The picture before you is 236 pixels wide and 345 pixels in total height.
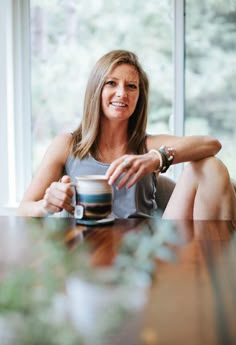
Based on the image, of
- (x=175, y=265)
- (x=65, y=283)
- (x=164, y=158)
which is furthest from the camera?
(x=164, y=158)

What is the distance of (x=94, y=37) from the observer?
9.00 feet

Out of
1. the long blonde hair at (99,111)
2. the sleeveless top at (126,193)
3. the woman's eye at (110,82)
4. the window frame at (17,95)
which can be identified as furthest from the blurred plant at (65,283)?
the window frame at (17,95)

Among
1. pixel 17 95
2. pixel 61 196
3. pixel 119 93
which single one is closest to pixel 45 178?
pixel 119 93

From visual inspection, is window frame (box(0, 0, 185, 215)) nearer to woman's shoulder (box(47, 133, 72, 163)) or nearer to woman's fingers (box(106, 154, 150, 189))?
woman's shoulder (box(47, 133, 72, 163))

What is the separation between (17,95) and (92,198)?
169cm

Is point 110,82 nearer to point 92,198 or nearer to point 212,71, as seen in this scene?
point 92,198

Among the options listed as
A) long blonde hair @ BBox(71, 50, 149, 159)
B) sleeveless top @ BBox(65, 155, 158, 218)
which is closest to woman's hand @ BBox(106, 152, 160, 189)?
sleeveless top @ BBox(65, 155, 158, 218)

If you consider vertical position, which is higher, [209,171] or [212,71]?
[212,71]

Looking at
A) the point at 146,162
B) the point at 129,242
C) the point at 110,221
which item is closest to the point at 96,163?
the point at 146,162

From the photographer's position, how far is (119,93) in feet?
6.01

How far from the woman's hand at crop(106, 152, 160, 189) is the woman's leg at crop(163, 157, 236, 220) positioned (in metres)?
0.17

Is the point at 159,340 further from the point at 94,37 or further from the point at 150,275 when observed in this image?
the point at 94,37

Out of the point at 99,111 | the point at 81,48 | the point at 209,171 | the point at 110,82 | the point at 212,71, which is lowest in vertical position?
the point at 209,171

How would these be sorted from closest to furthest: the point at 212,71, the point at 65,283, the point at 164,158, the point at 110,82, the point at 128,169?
the point at 65,283 < the point at 128,169 < the point at 164,158 < the point at 110,82 < the point at 212,71
